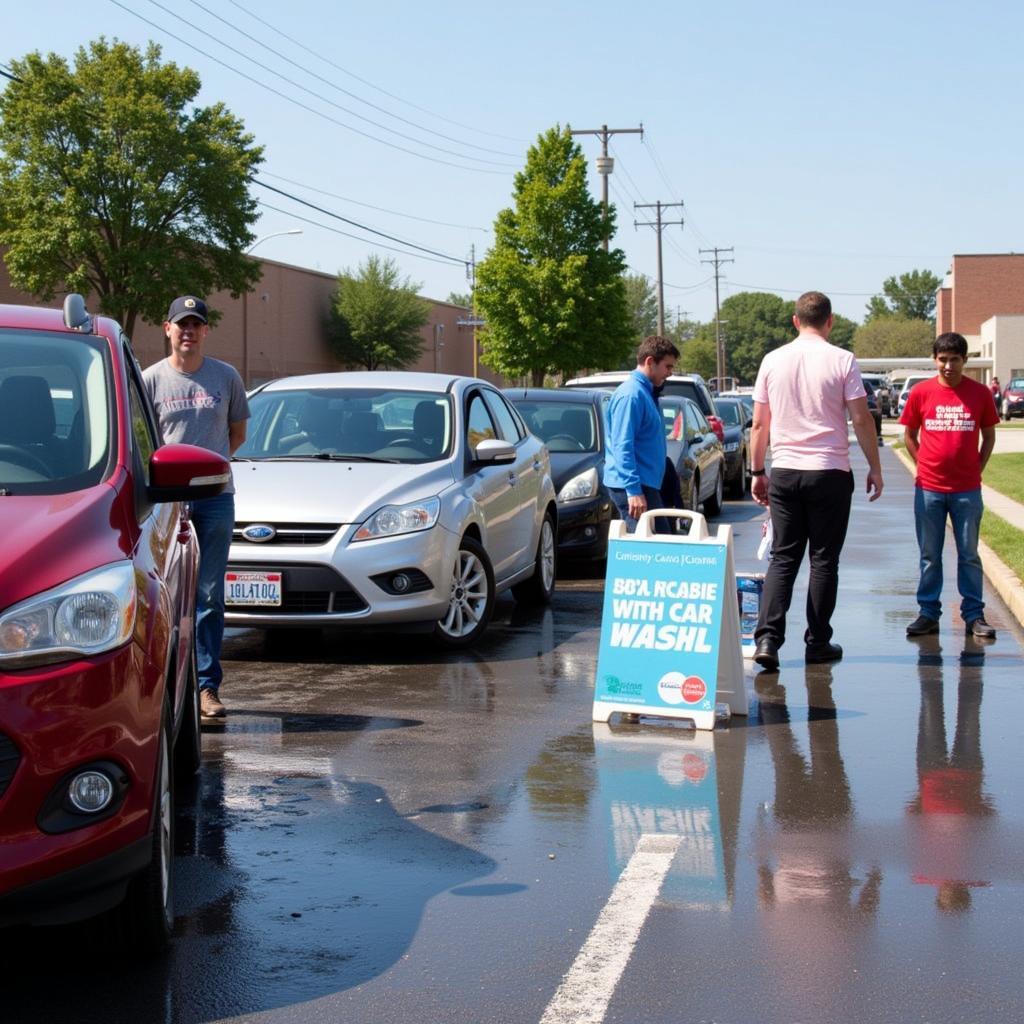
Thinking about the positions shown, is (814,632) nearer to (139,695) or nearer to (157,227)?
(139,695)

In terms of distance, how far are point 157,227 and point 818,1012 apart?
4853 cm

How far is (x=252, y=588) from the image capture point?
29.1 feet

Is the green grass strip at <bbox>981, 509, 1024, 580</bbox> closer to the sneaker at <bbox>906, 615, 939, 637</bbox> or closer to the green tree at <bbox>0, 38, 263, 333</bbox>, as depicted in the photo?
the sneaker at <bbox>906, 615, 939, 637</bbox>

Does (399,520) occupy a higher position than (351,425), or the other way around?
(351,425)

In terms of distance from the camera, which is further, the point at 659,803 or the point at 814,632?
the point at 814,632

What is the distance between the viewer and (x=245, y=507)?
9047 mm

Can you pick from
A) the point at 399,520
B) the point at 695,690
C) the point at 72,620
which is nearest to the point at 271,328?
the point at 399,520

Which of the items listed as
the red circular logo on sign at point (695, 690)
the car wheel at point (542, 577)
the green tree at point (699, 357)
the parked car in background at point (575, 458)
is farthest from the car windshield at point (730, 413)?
the green tree at point (699, 357)

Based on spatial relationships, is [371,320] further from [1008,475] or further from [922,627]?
[922,627]

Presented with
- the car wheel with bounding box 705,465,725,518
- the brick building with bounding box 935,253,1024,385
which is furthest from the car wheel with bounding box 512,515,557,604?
the brick building with bounding box 935,253,1024,385

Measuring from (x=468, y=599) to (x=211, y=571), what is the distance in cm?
260

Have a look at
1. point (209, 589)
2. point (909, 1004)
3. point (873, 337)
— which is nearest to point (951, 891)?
point (909, 1004)

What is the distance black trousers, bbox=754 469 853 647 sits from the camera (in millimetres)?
8617

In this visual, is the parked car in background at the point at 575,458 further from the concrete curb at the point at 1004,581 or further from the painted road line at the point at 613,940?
the painted road line at the point at 613,940
